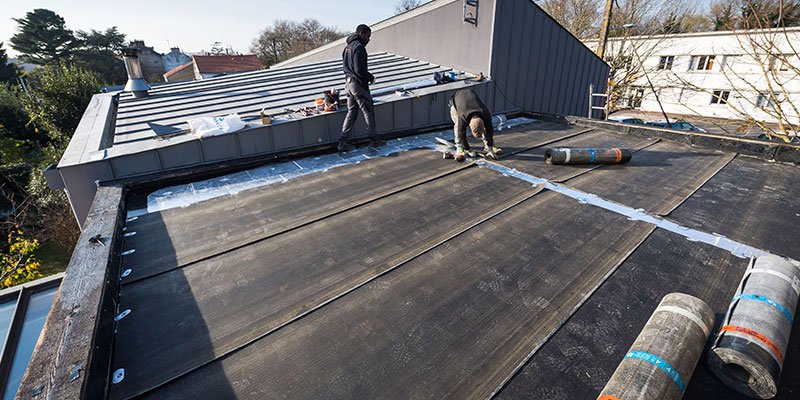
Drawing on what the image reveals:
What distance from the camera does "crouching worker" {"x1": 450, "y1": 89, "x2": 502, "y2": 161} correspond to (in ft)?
15.5

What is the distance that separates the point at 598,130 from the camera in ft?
22.1

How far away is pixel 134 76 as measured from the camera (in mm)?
7297

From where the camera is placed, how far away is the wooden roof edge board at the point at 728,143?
4.68 metres

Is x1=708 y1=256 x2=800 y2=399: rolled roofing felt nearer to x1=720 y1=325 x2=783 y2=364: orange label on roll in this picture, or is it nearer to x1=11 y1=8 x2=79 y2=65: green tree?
x1=720 y1=325 x2=783 y2=364: orange label on roll

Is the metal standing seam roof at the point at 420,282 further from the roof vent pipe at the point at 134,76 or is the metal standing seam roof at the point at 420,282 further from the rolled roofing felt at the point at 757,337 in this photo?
the roof vent pipe at the point at 134,76

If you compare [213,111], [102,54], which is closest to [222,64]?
[102,54]

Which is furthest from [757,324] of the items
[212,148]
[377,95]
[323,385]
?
[377,95]

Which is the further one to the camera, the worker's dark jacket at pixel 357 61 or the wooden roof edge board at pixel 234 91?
the wooden roof edge board at pixel 234 91

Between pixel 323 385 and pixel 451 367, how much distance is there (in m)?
0.68

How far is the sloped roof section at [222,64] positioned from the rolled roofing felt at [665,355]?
123ft

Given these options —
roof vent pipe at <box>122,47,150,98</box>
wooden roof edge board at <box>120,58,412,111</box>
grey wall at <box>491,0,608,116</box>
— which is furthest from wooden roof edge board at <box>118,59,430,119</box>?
grey wall at <box>491,0,608,116</box>

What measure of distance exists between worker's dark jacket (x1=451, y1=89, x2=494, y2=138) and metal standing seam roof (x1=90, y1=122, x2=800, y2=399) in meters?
1.07

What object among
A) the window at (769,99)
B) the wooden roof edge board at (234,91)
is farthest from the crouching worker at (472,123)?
the wooden roof edge board at (234,91)

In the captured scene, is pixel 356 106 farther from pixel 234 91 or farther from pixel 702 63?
pixel 702 63
